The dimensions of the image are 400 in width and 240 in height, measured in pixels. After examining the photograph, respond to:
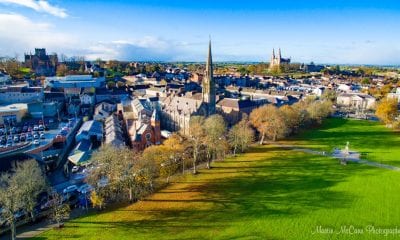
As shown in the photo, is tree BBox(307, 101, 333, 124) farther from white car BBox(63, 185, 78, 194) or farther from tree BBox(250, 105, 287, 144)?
white car BBox(63, 185, 78, 194)

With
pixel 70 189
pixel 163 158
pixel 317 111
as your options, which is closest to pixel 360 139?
pixel 317 111

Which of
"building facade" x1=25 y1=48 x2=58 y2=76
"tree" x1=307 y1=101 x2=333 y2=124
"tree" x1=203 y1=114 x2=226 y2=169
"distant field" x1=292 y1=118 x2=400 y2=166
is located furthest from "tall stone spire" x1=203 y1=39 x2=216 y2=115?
"building facade" x1=25 y1=48 x2=58 y2=76

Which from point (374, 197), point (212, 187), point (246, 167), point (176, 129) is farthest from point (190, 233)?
point (176, 129)

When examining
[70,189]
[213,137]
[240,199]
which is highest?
[213,137]

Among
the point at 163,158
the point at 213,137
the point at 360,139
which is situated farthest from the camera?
the point at 360,139

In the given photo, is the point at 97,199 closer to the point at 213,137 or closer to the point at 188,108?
the point at 213,137

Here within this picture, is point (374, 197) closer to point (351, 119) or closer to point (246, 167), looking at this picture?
→ point (246, 167)

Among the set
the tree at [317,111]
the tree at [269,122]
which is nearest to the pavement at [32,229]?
the tree at [269,122]
